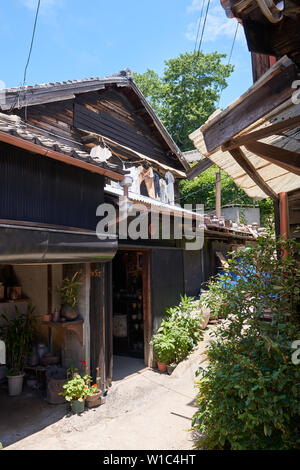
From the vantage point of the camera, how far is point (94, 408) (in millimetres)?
5801

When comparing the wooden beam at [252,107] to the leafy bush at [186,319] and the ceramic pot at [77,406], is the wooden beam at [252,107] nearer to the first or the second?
the ceramic pot at [77,406]

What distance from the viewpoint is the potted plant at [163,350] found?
295 inches

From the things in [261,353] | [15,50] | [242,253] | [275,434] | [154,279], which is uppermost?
[15,50]

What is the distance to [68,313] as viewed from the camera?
6.12 meters

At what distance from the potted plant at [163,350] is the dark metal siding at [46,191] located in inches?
131

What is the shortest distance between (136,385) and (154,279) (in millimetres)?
2424

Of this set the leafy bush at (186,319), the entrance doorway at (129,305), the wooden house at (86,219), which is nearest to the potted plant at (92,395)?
the wooden house at (86,219)

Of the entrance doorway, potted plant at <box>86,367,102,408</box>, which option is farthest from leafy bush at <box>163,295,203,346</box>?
potted plant at <box>86,367,102,408</box>

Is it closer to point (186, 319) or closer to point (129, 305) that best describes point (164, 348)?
point (186, 319)

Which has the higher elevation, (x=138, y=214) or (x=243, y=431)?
(x=138, y=214)

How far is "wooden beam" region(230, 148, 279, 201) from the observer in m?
3.76

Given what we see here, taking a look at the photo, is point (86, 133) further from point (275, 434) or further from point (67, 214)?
point (275, 434)

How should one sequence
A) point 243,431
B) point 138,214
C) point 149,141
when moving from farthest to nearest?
point 149,141
point 138,214
point 243,431
